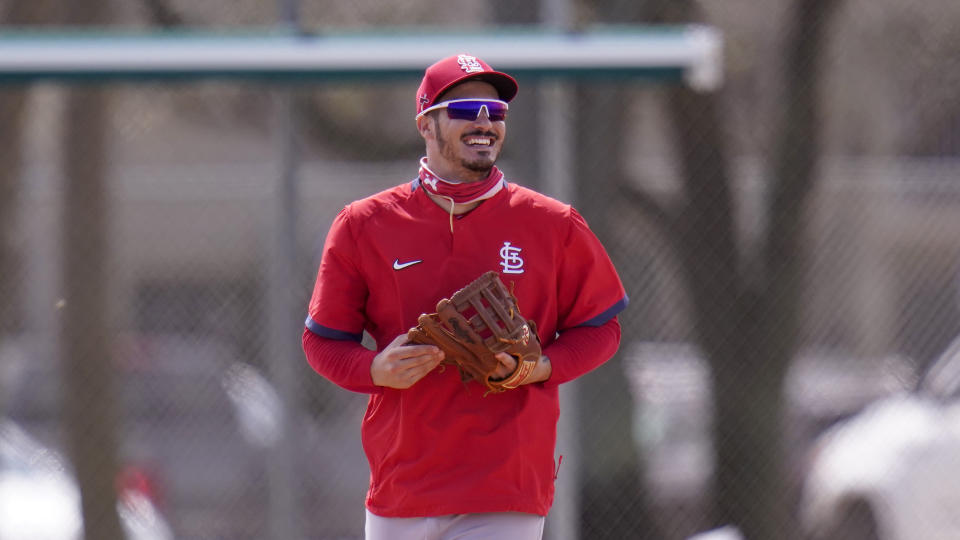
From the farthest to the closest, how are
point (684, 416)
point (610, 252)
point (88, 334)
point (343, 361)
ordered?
point (684, 416)
point (610, 252)
point (88, 334)
point (343, 361)

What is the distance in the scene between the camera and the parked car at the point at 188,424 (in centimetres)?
584

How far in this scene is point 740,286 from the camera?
19.6 feet

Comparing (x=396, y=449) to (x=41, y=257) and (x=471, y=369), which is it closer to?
(x=471, y=369)

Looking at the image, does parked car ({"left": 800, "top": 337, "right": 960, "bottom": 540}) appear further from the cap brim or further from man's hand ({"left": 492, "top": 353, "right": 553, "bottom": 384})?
the cap brim

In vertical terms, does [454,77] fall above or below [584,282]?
above

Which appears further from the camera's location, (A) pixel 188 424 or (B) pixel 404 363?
(A) pixel 188 424

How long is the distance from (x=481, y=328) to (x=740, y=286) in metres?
3.43

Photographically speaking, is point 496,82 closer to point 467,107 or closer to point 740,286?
point 467,107

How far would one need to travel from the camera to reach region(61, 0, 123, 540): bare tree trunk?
5750 mm

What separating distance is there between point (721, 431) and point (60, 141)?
3749 mm

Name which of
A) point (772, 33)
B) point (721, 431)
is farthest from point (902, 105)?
point (721, 431)

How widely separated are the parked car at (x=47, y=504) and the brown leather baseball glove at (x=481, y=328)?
3.52 metres

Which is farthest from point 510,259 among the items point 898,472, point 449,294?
point 898,472

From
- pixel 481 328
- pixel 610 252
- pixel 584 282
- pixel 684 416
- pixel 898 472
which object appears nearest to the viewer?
pixel 481 328
